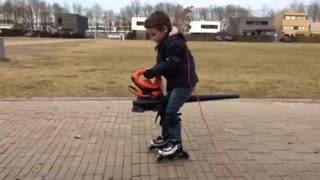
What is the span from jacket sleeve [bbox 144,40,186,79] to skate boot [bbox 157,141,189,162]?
0.89m

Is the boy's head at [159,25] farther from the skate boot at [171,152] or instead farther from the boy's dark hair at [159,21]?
the skate boot at [171,152]

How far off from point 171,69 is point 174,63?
89mm

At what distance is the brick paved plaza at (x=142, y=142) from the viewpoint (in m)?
5.01

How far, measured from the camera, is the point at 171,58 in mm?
4973

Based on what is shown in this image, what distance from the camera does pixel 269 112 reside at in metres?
8.45

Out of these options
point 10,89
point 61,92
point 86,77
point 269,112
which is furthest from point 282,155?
point 86,77

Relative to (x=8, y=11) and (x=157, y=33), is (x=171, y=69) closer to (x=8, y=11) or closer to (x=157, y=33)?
(x=157, y=33)

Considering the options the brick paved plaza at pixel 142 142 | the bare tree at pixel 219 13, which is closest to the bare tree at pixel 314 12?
the bare tree at pixel 219 13

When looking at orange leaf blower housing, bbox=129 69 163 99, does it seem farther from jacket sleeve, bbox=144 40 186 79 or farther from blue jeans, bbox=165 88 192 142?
jacket sleeve, bbox=144 40 186 79

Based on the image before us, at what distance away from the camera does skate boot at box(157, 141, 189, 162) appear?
17.6 feet

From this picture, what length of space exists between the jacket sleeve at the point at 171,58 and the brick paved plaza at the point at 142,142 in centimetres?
105

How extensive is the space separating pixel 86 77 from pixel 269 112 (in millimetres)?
7454

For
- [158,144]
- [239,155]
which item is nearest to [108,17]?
[158,144]

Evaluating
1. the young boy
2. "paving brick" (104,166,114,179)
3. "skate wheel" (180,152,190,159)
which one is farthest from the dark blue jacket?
"paving brick" (104,166,114,179)
